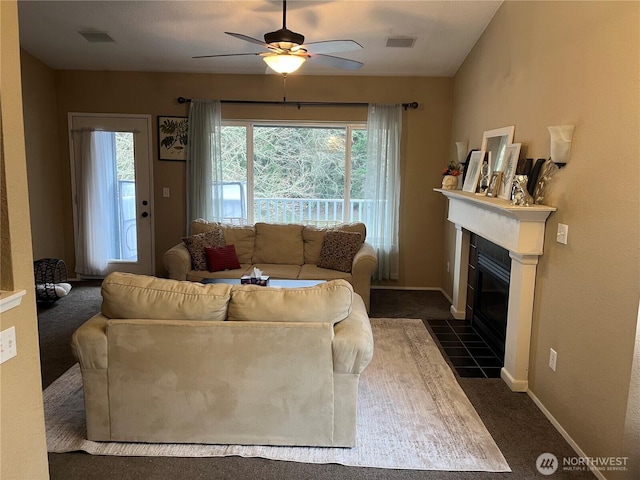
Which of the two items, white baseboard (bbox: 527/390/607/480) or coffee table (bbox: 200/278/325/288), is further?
coffee table (bbox: 200/278/325/288)

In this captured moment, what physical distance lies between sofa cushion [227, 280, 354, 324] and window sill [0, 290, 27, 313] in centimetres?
108

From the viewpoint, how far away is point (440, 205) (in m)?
5.86

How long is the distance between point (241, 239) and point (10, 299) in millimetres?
3835

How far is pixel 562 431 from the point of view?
2.80m

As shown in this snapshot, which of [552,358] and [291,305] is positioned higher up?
Result: [291,305]

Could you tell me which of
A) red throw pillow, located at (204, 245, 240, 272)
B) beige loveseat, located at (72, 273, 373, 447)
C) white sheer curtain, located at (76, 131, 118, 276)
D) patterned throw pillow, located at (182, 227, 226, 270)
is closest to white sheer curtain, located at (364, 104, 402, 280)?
red throw pillow, located at (204, 245, 240, 272)

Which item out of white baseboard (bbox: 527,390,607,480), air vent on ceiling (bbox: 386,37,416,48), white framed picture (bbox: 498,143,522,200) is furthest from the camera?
air vent on ceiling (bbox: 386,37,416,48)

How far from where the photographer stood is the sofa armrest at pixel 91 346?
2.46 metres

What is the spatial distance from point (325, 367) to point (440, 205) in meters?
3.84

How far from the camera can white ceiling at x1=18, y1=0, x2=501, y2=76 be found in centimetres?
420

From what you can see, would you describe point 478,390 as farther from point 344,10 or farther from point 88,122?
point 88,122

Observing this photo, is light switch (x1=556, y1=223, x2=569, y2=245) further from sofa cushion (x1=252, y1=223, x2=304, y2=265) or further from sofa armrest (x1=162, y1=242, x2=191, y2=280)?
sofa armrest (x1=162, y1=242, x2=191, y2=280)

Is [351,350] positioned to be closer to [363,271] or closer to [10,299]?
[10,299]

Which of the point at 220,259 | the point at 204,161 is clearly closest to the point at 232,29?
the point at 204,161
